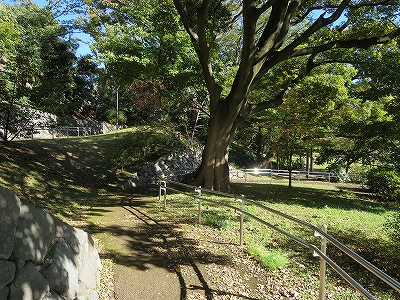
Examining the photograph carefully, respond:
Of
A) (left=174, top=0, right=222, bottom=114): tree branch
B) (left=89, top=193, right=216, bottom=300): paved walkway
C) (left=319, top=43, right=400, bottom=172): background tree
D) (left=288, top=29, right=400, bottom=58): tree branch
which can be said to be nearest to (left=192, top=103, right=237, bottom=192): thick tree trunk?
(left=174, top=0, right=222, bottom=114): tree branch

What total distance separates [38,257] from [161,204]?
666 centimetres

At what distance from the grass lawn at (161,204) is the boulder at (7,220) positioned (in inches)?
149

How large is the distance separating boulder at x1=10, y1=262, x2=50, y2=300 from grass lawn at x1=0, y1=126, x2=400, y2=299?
339 cm

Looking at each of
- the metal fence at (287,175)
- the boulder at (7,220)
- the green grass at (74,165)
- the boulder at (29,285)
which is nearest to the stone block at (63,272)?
the boulder at (29,285)

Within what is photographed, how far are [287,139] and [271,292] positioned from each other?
1308cm

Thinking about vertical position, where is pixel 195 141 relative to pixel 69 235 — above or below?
above

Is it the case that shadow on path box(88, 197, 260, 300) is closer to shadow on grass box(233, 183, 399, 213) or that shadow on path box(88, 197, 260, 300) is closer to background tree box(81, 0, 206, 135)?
shadow on grass box(233, 183, 399, 213)

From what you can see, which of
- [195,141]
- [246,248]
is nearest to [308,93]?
[195,141]

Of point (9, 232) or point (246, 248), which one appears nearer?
point (9, 232)

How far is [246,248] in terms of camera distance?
562 centimetres

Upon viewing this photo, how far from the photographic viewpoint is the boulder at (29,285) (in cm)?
268

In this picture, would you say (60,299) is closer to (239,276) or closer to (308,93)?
(239,276)

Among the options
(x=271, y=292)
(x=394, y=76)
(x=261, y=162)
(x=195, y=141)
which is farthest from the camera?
(x=261, y=162)

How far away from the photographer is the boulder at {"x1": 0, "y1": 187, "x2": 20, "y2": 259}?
2.70m
